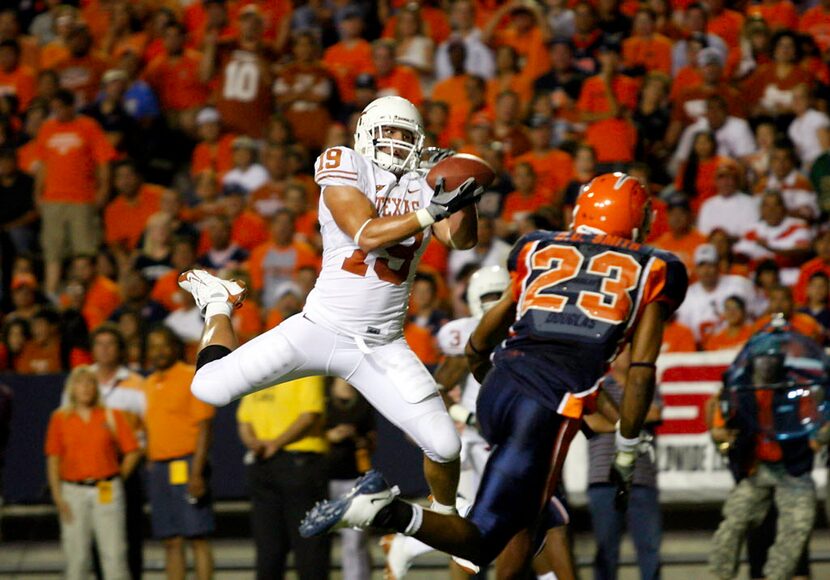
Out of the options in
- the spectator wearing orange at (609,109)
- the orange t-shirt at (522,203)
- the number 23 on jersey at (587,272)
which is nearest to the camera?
the number 23 on jersey at (587,272)

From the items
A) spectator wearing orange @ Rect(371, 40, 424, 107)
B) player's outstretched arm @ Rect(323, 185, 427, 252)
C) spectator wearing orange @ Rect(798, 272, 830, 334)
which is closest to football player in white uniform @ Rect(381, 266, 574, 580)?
player's outstretched arm @ Rect(323, 185, 427, 252)

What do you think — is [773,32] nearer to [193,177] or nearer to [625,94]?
[625,94]

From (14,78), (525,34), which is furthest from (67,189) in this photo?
(525,34)

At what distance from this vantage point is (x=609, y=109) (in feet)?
41.9

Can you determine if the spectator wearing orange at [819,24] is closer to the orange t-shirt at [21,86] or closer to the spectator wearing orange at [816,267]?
the spectator wearing orange at [816,267]

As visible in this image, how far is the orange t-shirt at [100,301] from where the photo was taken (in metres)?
11.7

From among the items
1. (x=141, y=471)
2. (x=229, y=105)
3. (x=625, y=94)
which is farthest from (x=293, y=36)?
(x=141, y=471)

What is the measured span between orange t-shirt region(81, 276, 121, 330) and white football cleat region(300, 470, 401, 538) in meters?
6.67

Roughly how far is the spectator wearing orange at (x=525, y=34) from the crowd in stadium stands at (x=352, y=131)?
22 mm

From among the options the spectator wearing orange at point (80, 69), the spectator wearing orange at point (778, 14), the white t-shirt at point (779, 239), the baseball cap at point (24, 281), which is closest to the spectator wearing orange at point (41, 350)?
the baseball cap at point (24, 281)

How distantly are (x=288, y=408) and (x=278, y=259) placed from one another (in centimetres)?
271

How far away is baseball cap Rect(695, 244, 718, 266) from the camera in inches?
436

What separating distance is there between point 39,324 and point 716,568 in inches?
217

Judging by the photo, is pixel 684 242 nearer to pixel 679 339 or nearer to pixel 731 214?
pixel 731 214
